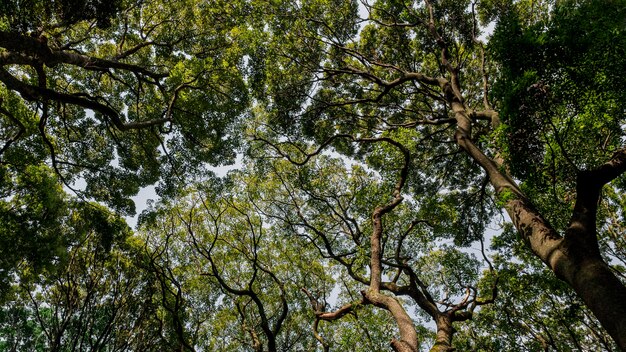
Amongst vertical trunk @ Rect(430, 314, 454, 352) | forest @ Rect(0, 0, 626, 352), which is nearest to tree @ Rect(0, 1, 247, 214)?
forest @ Rect(0, 0, 626, 352)

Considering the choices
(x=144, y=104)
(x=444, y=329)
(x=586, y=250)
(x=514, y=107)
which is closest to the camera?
(x=586, y=250)

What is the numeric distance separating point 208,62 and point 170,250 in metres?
8.41

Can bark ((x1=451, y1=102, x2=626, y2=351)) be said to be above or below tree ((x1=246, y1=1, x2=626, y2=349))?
below

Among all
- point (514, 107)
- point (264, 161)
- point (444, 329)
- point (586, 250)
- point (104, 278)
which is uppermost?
point (264, 161)

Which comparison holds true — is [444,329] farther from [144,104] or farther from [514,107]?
[144,104]

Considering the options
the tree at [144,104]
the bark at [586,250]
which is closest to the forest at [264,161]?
the tree at [144,104]

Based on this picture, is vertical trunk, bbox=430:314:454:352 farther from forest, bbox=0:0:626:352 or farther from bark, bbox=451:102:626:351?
bark, bbox=451:102:626:351

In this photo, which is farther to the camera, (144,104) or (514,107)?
(144,104)

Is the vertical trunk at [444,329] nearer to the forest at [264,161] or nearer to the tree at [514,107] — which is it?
the forest at [264,161]

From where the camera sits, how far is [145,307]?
35.2ft

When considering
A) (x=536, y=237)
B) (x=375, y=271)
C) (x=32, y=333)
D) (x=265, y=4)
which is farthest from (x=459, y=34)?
(x=32, y=333)

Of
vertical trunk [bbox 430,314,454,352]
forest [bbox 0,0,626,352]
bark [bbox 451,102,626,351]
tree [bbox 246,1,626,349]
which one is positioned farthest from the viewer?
forest [bbox 0,0,626,352]

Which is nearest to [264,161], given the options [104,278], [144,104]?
[144,104]

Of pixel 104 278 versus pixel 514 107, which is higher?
pixel 104 278
